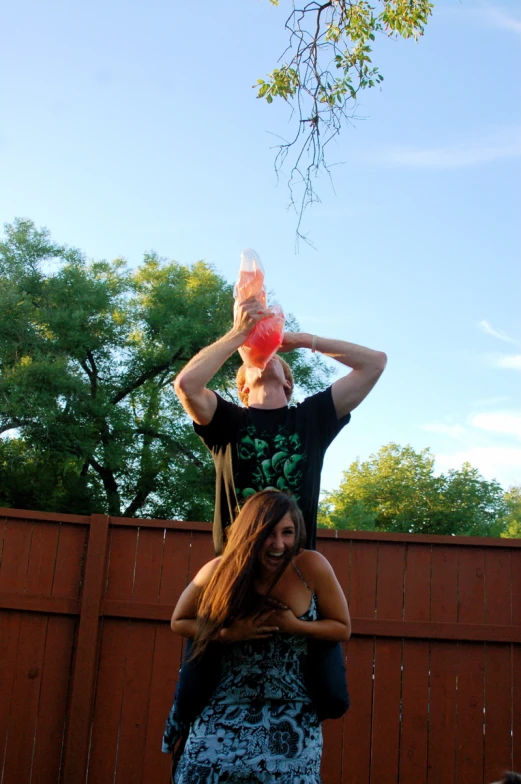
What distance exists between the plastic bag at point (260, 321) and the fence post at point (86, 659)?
9.64 ft

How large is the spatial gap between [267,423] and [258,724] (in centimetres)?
74

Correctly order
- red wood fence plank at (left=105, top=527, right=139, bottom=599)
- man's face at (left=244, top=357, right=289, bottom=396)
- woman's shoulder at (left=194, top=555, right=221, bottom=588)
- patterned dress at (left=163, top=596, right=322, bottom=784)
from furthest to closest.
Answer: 1. red wood fence plank at (left=105, top=527, right=139, bottom=599)
2. man's face at (left=244, top=357, right=289, bottom=396)
3. woman's shoulder at (left=194, top=555, right=221, bottom=588)
4. patterned dress at (left=163, top=596, right=322, bottom=784)

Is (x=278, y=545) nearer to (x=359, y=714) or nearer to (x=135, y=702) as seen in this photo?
(x=359, y=714)

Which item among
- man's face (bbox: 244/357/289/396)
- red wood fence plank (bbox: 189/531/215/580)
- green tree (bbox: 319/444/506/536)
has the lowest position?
red wood fence plank (bbox: 189/531/215/580)

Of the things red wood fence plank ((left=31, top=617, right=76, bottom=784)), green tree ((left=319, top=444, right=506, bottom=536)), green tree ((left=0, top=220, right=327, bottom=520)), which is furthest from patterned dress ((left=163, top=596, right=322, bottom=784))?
green tree ((left=319, top=444, right=506, bottom=536))

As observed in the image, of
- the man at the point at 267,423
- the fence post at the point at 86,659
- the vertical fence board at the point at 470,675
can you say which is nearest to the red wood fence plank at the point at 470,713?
the vertical fence board at the point at 470,675

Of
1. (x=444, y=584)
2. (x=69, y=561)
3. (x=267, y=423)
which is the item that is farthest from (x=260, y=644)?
(x=69, y=561)

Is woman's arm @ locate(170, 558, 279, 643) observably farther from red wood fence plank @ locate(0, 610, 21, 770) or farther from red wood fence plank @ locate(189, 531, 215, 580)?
red wood fence plank @ locate(0, 610, 21, 770)

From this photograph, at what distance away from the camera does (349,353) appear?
85.8 inches

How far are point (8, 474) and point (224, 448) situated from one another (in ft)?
37.4

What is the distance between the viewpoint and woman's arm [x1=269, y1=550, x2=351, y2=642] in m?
1.83

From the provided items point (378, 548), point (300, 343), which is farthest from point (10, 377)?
point (300, 343)

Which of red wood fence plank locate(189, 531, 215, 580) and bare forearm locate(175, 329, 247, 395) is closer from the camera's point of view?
bare forearm locate(175, 329, 247, 395)

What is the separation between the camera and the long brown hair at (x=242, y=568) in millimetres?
1797
